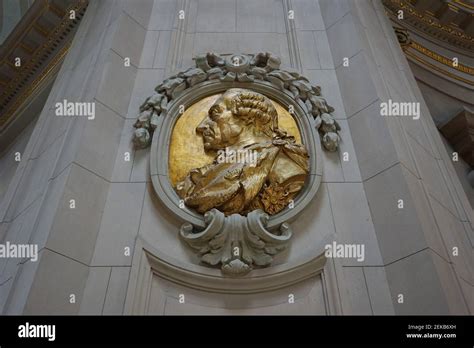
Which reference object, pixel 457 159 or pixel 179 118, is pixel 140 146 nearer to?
pixel 179 118

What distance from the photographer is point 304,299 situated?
131 inches

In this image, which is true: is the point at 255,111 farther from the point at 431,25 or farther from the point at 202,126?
the point at 431,25

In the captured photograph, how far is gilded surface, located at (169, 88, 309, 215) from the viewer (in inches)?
144

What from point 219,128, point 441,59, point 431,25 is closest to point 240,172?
point 219,128

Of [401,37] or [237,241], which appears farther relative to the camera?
[401,37]

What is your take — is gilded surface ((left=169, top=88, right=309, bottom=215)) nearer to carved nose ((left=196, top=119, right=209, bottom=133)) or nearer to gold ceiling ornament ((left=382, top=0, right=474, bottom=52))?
carved nose ((left=196, top=119, right=209, bottom=133))

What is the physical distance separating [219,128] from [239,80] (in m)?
0.73

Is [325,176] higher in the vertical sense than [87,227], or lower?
higher

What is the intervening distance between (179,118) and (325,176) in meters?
1.57

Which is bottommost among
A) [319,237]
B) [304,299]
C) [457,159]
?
[304,299]

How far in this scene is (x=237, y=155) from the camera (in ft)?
12.8

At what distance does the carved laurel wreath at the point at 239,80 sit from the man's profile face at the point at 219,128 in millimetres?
439

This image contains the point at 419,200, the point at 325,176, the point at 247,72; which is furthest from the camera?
the point at 247,72
